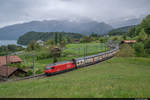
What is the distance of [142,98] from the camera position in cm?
639

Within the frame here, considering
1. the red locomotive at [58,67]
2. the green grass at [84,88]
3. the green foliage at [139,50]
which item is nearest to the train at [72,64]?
the red locomotive at [58,67]

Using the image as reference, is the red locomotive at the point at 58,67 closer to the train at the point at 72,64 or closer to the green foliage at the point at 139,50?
the train at the point at 72,64

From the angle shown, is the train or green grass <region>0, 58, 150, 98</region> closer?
green grass <region>0, 58, 150, 98</region>

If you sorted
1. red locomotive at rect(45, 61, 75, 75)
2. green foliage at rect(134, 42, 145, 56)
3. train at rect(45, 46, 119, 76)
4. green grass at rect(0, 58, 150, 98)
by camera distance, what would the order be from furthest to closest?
1. green foliage at rect(134, 42, 145, 56)
2. train at rect(45, 46, 119, 76)
3. red locomotive at rect(45, 61, 75, 75)
4. green grass at rect(0, 58, 150, 98)

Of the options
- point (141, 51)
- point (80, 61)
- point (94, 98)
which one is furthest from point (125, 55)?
point (94, 98)

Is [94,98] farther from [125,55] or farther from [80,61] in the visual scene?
[125,55]

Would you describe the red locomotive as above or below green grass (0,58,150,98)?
below

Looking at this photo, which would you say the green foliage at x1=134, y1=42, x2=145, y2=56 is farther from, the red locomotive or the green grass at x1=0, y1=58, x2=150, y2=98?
the green grass at x1=0, y1=58, x2=150, y2=98

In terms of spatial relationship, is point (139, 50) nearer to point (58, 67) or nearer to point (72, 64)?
point (72, 64)

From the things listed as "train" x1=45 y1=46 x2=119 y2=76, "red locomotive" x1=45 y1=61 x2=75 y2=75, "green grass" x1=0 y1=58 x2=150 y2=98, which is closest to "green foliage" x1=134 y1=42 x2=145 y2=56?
"train" x1=45 y1=46 x2=119 y2=76

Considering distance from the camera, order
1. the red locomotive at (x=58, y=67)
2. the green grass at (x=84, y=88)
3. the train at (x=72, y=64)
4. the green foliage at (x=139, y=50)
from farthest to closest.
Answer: the green foliage at (x=139, y=50)
the train at (x=72, y=64)
the red locomotive at (x=58, y=67)
the green grass at (x=84, y=88)

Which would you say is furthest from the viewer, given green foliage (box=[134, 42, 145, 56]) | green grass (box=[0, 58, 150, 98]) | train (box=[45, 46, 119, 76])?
green foliage (box=[134, 42, 145, 56])

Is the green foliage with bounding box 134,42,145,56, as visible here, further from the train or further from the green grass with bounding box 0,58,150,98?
the green grass with bounding box 0,58,150,98

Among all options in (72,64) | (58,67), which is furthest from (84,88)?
(72,64)
